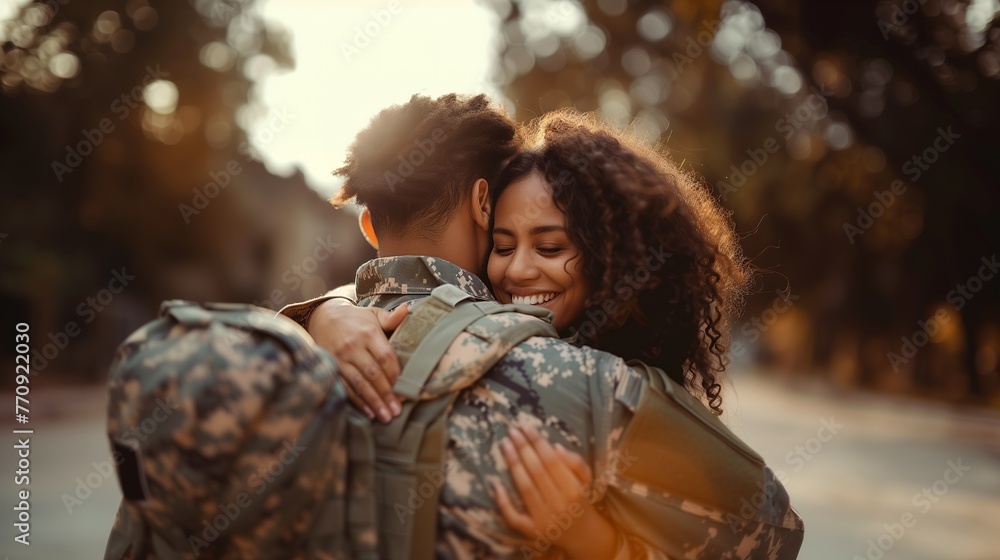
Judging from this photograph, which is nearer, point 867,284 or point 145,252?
point 145,252

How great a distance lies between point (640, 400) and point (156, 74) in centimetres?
1808

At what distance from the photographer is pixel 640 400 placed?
1.98 meters

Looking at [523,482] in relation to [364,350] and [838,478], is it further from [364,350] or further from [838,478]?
[838,478]

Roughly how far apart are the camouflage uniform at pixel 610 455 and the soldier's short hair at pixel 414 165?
58 cm

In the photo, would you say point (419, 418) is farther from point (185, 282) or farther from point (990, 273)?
point (185, 282)

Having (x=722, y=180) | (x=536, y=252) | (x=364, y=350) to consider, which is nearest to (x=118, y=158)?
(x=722, y=180)

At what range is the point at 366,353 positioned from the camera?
2.07 meters

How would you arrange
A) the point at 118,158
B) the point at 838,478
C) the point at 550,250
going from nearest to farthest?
the point at 550,250 < the point at 838,478 < the point at 118,158

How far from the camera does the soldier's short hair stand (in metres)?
2.43

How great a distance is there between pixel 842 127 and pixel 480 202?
16.3m

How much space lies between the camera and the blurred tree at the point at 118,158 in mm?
15867

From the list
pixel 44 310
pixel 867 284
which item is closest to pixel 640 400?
pixel 44 310

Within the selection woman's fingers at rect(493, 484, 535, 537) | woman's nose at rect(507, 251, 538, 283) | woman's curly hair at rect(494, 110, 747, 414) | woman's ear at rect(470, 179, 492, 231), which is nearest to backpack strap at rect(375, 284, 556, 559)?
woman's fingers at rect(493, 484, 535, 537)

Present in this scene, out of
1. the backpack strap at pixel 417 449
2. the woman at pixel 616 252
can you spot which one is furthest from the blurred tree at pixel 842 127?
the backpack strap at pixel 417 449
